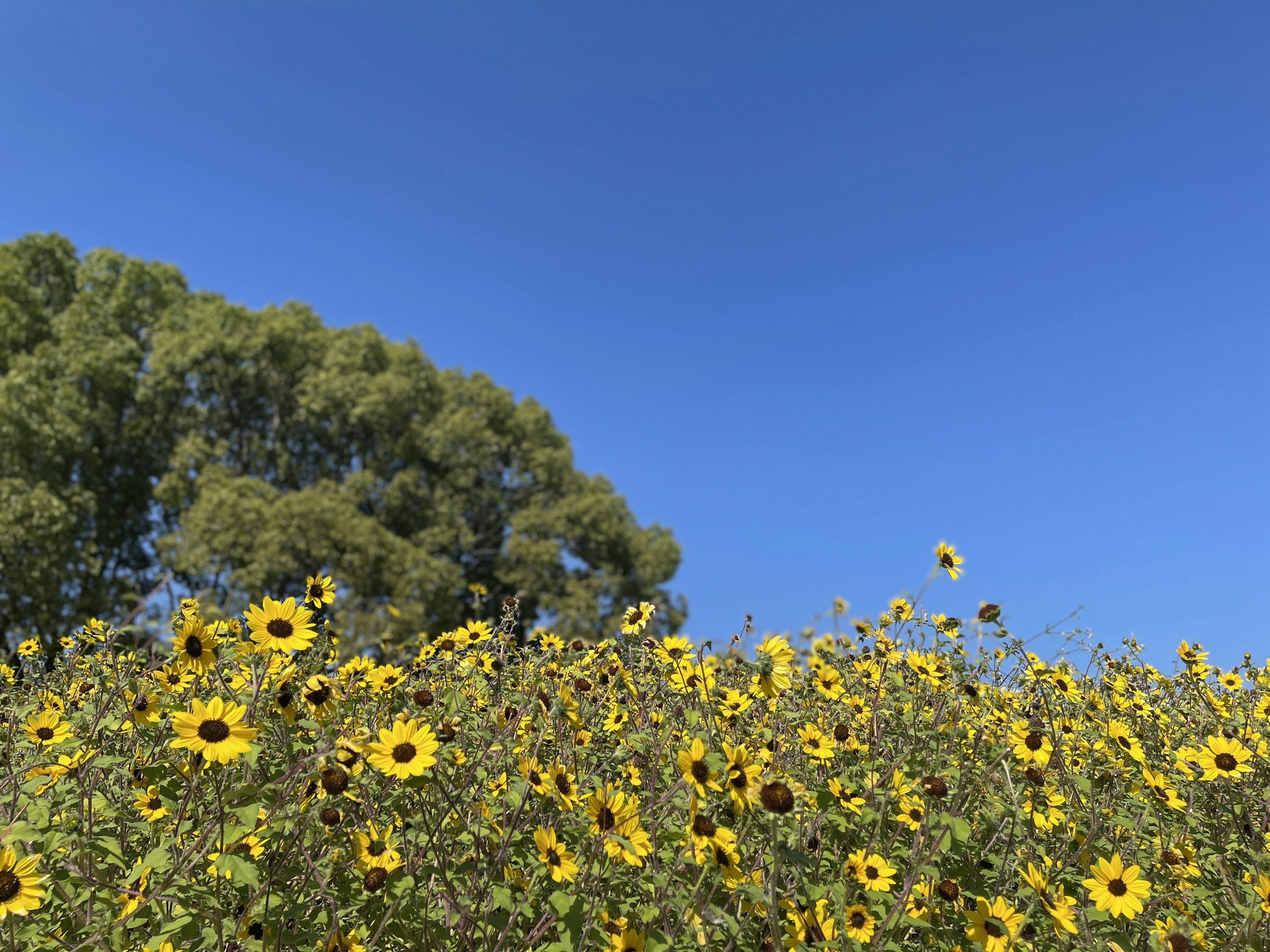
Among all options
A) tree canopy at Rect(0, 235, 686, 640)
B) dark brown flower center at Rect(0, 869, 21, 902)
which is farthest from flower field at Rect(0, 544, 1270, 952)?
tree canopy at Rect(0, 235, 686, 640)

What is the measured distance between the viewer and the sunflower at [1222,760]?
291cm

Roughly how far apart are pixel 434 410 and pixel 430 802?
18.4 m

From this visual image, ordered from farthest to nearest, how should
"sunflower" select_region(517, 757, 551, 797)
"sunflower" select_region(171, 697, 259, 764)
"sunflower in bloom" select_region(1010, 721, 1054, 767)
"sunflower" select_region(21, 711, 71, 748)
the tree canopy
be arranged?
1. the tree canopy
2. "sunflower in bloom" select_region(1010, 721, 1054, 767)
3. "sunflower" select_region(21, 711, 71, 748)
4. "sunflower" select_region(517, 757, 551, 797)
5. "sunflower" select_region(171, 697, 259, 764)

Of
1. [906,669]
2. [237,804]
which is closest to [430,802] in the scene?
[237,804]

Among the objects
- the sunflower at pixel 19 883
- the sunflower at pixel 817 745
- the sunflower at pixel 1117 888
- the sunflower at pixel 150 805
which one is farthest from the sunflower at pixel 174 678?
the sunflower at pixel 1117 888

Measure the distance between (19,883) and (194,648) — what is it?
2.35 ft

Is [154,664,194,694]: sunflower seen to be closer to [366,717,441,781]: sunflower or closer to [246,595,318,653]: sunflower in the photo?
[246,595,318,653]: sunflower

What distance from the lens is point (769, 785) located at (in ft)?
5.92

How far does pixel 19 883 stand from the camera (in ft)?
6.20

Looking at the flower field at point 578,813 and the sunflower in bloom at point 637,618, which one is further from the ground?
the sunflower in bloom at point 637,618

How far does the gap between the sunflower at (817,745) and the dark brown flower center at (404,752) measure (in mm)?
1430

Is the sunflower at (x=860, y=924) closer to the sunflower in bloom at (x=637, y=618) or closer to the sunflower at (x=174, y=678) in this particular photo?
the sunflower in bloom at (x=637, y=618)

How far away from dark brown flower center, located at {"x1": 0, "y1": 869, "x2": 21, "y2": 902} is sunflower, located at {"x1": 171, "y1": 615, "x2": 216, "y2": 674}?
2.19 feet

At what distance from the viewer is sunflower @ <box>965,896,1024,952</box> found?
6.93ft
